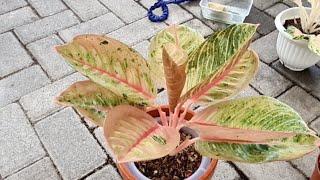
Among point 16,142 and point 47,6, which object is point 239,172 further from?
point 47,6

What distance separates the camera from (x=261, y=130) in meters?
0.69

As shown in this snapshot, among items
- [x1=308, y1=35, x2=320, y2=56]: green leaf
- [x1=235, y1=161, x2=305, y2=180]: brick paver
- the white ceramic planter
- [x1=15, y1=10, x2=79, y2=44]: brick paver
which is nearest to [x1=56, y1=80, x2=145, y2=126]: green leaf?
[x1=235, y1=161, x2=305, y2=180]: brick paver

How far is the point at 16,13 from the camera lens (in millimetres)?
1872

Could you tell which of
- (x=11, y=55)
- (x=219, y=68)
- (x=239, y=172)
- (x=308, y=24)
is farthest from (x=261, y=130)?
(x=11, y=55)

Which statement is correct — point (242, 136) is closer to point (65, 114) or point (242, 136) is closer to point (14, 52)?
point (65, 114)

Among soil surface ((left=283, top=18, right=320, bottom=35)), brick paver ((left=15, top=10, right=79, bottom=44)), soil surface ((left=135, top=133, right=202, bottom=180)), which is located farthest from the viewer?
brick paver ((left=15, top=10, right=79, bottom=44))

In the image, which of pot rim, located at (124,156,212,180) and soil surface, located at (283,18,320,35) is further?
soil surface, located at (283,18,320,35)

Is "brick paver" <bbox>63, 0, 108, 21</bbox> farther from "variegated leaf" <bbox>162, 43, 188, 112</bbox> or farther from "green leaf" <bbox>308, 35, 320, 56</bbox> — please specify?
"variegated leaf" <bbox>162, 43, 188, 112</bbox>

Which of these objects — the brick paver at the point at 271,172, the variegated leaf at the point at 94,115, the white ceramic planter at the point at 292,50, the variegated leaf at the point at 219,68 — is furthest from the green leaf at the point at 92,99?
the white ceramic planter at the point at 292,50

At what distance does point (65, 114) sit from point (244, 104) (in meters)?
0.85

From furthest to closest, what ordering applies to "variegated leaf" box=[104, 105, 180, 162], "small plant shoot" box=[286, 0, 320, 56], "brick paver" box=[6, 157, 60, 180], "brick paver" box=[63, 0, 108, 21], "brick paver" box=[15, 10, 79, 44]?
"brick paver" box=[63, 0, 108, 21] → "brick paver" box=[15, 10, 79, 44] → "small plant shoot" box=[286, 0, 320, 56] → "brick paver" box=[6, 157, 60, 180] → "variegated leaf" box=[104, 105, 180, 162]

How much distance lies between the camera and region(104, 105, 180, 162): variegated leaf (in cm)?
64

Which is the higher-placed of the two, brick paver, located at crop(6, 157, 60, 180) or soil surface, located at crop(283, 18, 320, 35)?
soil surface, located at crop(283, 18, 320, 35)

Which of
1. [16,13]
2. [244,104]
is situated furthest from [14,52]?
[244,104]
